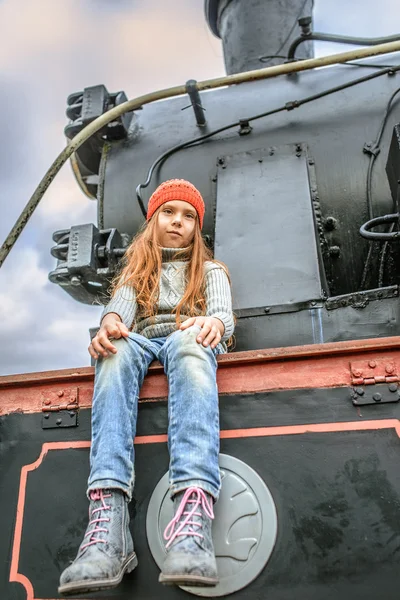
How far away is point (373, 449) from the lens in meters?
1.15

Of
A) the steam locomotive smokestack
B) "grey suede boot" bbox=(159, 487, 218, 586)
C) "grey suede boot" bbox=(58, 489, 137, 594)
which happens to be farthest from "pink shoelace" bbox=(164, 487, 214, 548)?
the steam locomotive smokestack

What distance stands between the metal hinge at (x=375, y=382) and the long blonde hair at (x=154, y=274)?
1.62 ft

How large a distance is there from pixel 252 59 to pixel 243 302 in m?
1.76

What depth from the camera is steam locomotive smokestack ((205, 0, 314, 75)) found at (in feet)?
9.21

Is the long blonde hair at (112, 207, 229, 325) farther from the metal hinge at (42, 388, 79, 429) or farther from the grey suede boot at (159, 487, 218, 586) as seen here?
the grey suede boot at (159, 487, 218, 586)

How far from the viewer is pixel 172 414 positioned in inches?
46.9

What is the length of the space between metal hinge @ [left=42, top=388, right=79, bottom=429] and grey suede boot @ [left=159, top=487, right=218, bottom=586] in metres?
0.42

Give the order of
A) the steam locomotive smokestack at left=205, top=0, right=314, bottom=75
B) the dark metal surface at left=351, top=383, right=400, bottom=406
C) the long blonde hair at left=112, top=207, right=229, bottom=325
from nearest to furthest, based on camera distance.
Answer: the dark metal surface at left=351, top=383, right=400, bottom=406, the long blonde hair at left=112, top=207, right=229, bottom=325, the steam locomotive smokestack at left=205, top=0, right=314, bottom=75

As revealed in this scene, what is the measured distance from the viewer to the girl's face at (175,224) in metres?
1.63

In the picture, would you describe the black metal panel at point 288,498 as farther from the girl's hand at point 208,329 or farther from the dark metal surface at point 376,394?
the girl's hand at point 208,329

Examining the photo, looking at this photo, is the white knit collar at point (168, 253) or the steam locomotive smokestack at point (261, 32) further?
the steam locomotive smokestack at point (261, 32)

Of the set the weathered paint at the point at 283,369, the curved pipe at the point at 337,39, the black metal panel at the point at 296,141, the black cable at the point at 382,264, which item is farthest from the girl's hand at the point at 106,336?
the curved pipe at the point at 337,39

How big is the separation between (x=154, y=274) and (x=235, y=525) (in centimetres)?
77

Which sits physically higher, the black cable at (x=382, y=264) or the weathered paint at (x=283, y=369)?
the black cable at (x=382, y=264)
